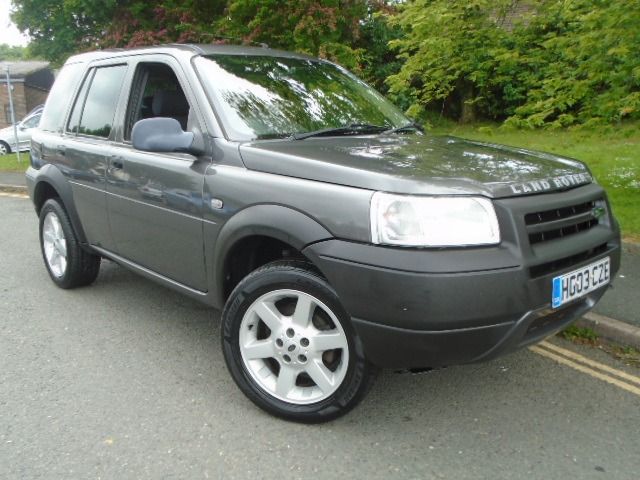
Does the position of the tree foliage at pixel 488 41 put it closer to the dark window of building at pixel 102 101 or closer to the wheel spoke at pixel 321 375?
the dark window of building at pixel 102 101

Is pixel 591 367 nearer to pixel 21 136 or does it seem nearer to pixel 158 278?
pixel 158 278

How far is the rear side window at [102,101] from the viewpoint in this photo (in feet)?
14.2

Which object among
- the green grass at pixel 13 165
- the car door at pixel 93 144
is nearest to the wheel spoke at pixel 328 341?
the car door at pixel 93 144

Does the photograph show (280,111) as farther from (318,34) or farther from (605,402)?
(318,34)

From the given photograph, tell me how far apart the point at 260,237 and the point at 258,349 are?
1.88ft

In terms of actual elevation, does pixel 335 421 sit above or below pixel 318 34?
below

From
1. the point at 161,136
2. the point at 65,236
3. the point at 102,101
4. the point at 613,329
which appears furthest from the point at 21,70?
the point at 613,329

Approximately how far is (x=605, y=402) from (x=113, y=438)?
8.39 ft

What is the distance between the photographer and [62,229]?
493cm

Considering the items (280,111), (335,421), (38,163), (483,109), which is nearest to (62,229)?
(38,163)

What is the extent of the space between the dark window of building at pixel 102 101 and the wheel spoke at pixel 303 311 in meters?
2.20

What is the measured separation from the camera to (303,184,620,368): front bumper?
251 cm

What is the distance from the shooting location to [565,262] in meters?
2.85

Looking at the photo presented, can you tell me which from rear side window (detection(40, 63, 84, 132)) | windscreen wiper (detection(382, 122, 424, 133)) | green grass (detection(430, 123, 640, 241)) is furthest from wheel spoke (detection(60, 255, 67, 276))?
green grass (detection(430, 123, 640, 241))
